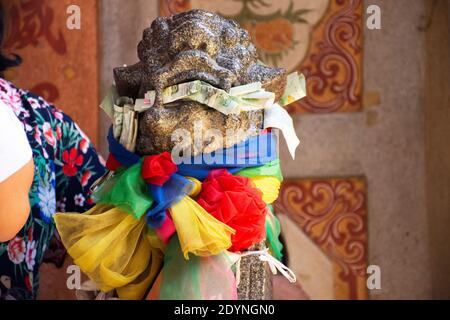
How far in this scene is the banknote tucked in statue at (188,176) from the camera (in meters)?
1.42

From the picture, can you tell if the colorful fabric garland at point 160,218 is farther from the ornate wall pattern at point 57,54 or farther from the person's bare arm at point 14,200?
the ornate wall pattern at point 57,54

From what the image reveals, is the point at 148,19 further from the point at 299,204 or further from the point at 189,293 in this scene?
the point at 189,293

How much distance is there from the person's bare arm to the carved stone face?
0.73 feet

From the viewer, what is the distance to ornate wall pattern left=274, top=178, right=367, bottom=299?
7.65ft

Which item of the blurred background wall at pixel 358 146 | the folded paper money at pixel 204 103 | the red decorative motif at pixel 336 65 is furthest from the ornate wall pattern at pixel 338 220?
the folded paper money at pixel 204 103

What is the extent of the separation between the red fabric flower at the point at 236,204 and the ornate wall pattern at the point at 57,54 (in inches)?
38.2

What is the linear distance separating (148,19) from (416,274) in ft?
3.62

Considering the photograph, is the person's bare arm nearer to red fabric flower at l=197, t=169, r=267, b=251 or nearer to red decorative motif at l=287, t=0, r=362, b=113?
red fabric flower at l=197, t=169, r=267, b=251

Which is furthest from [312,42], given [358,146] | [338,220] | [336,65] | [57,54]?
[57,54]

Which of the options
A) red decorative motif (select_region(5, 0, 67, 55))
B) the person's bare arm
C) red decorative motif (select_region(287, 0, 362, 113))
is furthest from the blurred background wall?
the person's bare arm

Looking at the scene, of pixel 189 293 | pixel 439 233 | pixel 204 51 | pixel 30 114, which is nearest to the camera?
pixel 189 293

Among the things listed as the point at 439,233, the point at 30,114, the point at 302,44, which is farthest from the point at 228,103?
the point at 439,233

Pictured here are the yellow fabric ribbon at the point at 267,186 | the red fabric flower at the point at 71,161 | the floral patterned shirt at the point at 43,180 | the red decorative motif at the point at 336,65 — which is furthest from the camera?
the red decorative motif at the point at 336,65
